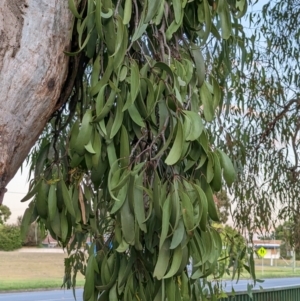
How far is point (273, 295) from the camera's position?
522 centimetres

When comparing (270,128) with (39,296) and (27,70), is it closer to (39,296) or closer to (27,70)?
(27,70)

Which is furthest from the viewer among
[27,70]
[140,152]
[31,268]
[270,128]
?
[31,268]

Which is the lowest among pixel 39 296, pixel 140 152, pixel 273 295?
pixel 39 296

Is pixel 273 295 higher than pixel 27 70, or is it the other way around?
pixel 27 70

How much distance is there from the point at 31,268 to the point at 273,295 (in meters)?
20.4

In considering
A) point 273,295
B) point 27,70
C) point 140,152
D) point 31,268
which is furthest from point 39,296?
point 27,70

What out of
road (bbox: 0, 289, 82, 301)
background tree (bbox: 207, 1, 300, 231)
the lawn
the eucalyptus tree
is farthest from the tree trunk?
the lawn

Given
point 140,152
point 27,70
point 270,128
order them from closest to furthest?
point 27,70 < point 140,152 < point 270,128

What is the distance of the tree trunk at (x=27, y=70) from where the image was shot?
1.11 metres

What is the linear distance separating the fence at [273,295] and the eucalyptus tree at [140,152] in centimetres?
344

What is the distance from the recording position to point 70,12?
126 centimetres

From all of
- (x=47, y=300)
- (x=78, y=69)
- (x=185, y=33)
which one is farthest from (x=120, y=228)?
(x=47, y=300)

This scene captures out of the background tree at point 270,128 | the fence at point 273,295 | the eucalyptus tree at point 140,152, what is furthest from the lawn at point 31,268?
the eucalyptus tree at point 140,152

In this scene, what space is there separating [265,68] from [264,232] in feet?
3.82
